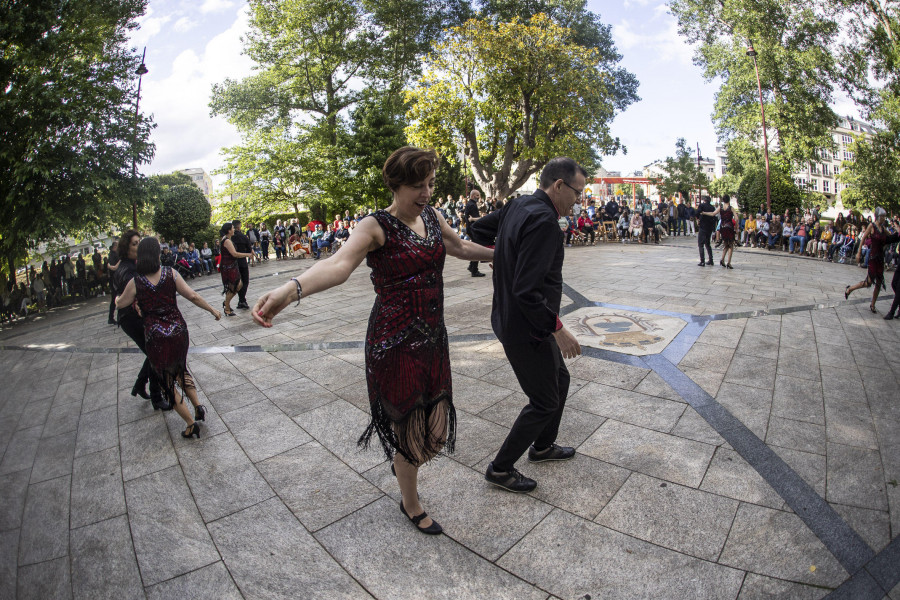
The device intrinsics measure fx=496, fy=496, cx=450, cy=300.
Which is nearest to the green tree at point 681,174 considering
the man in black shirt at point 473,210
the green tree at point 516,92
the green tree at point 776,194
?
the green tree at point 776,194

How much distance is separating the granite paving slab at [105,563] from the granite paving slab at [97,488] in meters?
0.12

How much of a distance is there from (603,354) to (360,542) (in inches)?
139

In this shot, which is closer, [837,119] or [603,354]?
[603,354]

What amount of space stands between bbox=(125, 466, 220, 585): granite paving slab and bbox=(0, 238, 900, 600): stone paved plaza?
1 cm

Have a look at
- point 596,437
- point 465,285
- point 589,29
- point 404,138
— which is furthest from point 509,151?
point 596,437

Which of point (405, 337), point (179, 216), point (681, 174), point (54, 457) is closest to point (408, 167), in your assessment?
point (405, 337)

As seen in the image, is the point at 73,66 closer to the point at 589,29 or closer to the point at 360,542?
the point at 360,542

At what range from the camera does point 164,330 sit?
4.09m

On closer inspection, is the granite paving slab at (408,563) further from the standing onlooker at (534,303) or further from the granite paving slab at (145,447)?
the granite paving slab at (145,447)

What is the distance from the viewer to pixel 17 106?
41.5 feet

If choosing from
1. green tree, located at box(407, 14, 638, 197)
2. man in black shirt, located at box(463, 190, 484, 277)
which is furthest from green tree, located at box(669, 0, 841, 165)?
man in black shirt, located at box(463, 190, 484, 277)

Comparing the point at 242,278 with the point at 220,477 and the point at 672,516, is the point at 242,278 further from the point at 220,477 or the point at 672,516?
the point at 672,516

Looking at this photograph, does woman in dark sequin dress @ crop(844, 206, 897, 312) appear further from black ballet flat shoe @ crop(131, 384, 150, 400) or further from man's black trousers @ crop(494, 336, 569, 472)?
black ballet flat shoe @ crop(131, 384, 150, 400)

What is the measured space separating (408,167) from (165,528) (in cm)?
249
